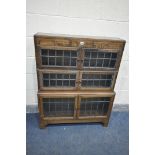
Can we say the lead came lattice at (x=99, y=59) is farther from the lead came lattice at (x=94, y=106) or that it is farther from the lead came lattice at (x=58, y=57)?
the lead came lattice at (x=94, y=106)

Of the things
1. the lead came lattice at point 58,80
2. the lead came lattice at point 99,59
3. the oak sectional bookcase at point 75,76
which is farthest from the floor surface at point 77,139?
the lead came lattice at point 99,59

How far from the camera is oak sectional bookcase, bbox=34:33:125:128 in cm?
180

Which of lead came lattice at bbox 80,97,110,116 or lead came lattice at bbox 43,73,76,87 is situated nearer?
lead came lattice at bbox 43,73,76,87

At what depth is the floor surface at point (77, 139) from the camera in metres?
1.78

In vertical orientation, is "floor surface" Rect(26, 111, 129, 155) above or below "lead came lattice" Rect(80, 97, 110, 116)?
below

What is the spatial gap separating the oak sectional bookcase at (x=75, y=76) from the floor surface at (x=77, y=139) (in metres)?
0.11

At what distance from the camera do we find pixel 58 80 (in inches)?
78.6

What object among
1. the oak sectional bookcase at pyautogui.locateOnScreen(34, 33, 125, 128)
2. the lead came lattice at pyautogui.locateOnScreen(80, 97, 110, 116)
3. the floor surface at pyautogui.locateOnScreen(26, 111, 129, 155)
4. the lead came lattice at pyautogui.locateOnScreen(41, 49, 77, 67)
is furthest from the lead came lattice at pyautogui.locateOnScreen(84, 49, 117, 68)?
the floor surface at pyautogui.locateOnScreen(26, 111, 129, 155)

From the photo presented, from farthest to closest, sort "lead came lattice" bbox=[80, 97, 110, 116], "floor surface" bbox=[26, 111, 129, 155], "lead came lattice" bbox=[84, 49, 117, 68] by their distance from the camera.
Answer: "lead came lattice" bbox=[80, 97, 110, 116], "lead came lattice" bbox=[84, 49, 117, 68], "floor surface" bbox=[26, 111, 129, 155]

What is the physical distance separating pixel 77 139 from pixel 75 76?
73 cm

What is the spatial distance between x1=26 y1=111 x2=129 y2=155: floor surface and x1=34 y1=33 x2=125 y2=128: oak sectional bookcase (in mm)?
107

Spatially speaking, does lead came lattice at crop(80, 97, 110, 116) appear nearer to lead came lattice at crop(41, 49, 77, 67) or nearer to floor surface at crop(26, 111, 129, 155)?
floor surface at crop(26, 111, 129, 155)
